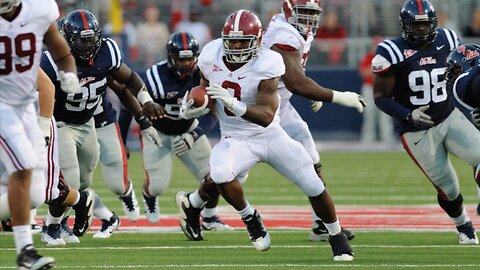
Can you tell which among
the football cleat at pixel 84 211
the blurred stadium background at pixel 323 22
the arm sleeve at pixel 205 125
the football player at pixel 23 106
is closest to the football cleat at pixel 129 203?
the arm sleeve at pixel 205 125

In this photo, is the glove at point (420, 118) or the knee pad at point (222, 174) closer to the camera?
the knee pad at point (222, 174)

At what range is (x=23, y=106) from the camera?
5727 mm

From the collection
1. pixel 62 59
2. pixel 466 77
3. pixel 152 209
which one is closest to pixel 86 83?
pixel 152 209

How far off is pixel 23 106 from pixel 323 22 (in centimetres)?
1226

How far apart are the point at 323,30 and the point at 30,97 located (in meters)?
12.0

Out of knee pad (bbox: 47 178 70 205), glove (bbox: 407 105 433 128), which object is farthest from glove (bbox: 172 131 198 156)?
glove (bbox: 407 105 433 128)

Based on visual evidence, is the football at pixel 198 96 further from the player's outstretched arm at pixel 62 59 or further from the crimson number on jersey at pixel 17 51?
the crimson number on jersey at pixel 17 51

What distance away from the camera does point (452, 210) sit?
7.25m

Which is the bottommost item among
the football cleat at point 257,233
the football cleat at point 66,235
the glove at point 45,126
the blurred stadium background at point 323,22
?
the blurred stadium background at point 323,22

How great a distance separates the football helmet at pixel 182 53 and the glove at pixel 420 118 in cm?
179

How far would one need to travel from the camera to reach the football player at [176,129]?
819cm

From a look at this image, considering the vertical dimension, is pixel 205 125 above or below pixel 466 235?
above

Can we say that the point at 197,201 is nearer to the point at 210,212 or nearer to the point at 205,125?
the point at 210,212

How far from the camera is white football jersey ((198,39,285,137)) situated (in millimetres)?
6391
